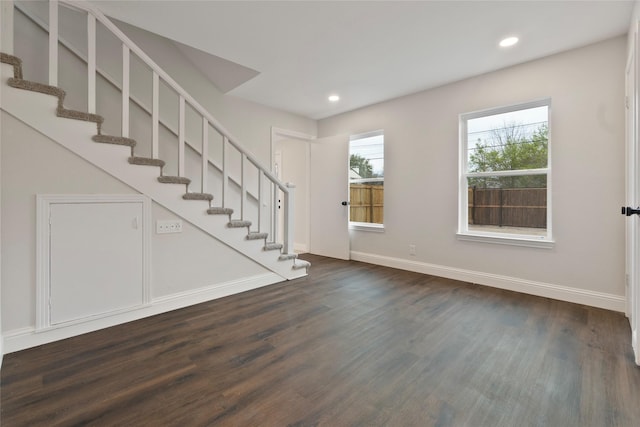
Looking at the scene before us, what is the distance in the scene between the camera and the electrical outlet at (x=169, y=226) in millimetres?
2547

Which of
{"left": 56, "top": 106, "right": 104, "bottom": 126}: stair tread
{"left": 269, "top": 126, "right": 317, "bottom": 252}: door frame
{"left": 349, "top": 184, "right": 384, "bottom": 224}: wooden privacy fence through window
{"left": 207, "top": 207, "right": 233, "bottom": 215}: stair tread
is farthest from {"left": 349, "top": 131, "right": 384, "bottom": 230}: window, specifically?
{"left": 56, "top": 106, "right": 104, "bottom": 126}: stair tread

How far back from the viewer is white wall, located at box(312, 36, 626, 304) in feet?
8.60

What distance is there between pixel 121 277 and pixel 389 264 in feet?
10.9

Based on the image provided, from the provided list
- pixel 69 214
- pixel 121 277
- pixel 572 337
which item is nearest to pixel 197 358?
pixel 121 277

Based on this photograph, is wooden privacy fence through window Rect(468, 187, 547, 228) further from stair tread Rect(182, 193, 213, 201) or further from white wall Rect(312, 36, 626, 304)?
stair tread Rect(182, 193, 213, 201)

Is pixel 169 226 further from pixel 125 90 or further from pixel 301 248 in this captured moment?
pixel 301 248

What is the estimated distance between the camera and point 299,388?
60.8 inches

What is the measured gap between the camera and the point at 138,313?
2.43m

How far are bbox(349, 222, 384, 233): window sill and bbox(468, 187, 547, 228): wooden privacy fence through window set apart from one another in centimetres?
128

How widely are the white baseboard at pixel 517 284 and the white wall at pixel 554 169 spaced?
3 cm

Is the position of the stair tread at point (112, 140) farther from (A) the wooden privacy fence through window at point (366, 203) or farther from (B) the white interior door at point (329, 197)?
(A) the wooden privacy fence through window at point (366, 203)

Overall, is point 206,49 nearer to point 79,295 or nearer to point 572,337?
point 79,295

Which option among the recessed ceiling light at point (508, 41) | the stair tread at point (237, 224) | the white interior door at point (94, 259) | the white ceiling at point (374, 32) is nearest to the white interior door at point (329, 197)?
the white ceiling at point (374, 32)

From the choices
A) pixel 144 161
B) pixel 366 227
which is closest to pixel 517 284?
pixel 366 227
